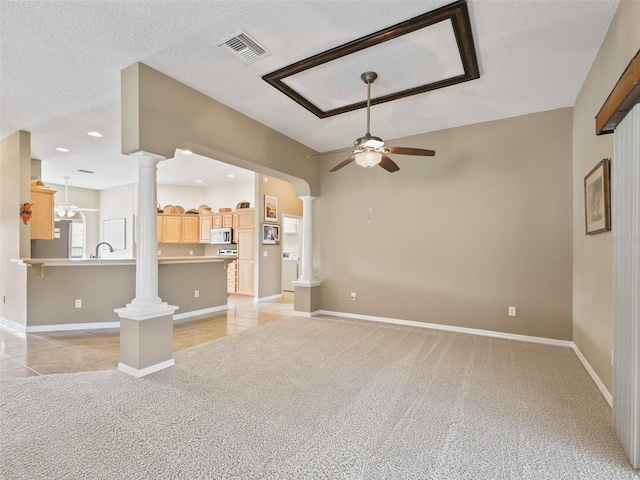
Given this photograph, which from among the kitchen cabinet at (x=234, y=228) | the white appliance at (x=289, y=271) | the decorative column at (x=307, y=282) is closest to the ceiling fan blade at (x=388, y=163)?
the decorative column at (x=307, y=282)

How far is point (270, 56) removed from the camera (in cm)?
288

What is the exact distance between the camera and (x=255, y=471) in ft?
5.57

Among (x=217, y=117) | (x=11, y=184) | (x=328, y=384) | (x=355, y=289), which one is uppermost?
(x=217, y=117)

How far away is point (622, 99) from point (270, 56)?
8.52 ft

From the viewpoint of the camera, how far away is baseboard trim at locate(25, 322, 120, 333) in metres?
4.62

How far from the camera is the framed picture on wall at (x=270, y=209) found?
7551 millimetres

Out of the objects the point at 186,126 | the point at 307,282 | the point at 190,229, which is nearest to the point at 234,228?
the point at 190,229

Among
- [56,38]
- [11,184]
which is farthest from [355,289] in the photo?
[11,184]

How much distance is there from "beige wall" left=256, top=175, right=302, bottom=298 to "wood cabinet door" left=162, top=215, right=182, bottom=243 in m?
2.84

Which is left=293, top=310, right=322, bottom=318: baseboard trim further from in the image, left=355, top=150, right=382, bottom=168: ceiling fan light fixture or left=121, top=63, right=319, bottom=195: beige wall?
left=355, top=150, right=382, bottom=168: ceiling fan light fixture

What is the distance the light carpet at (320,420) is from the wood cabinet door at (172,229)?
583 centimetres

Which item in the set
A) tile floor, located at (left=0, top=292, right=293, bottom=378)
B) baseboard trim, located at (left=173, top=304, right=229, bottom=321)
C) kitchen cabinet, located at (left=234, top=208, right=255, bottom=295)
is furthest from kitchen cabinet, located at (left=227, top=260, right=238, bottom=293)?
tile floor, located at (left=0, top=292, right=293, bottom=378)

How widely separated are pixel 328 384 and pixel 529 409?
1559 mm

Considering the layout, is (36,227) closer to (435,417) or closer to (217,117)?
(217,117)
